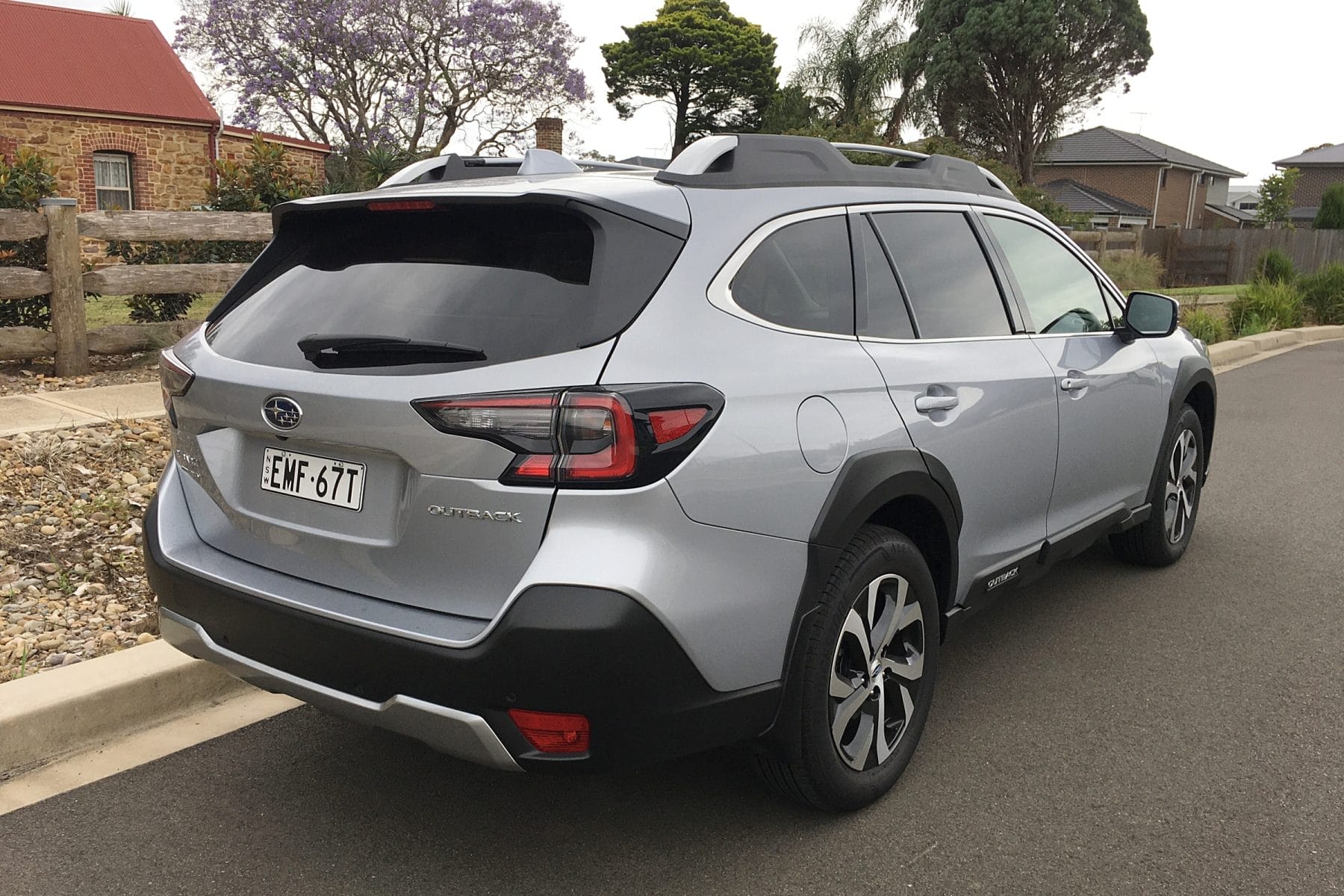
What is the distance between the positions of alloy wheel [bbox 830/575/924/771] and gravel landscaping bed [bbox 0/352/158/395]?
656 centimetres

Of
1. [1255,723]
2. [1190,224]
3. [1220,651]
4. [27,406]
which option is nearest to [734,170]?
[1255,723]

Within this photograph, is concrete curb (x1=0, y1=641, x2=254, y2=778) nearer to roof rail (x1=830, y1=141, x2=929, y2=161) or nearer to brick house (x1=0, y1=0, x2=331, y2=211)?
roof rail (x1=830, y1=141, x2=929, y2=161)

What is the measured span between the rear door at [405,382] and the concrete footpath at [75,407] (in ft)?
13.1

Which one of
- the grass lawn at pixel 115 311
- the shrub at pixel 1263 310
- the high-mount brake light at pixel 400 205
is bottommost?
the grass lawn at pixel 115 311

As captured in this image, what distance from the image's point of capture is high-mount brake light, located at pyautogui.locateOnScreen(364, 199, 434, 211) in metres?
2.86

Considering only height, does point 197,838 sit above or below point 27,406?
below

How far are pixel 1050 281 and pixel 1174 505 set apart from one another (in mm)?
1656

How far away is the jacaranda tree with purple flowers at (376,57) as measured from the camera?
118 ft

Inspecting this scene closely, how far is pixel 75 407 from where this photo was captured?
6988 mm

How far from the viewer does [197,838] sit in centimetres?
306

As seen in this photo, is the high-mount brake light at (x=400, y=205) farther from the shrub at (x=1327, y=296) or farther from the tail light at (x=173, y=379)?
the shrub at (x=1327, y=296)

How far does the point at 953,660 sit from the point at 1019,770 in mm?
896

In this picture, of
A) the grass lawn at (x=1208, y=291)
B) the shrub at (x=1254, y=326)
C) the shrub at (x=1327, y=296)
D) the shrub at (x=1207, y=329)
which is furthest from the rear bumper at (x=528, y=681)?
the grass lawn at (x=1208, y=291)

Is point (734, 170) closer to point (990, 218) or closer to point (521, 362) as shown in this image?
point (521, 362)
